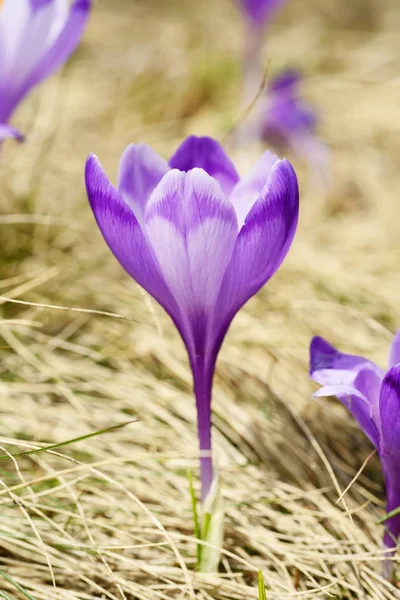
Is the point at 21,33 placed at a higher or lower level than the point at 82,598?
higher

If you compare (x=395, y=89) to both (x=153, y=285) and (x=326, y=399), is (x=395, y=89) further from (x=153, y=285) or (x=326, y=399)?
(x=153, y=285)

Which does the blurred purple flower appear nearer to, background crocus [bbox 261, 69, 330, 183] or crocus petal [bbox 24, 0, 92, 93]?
background crocus [bbox 261, 69, 330, 183]

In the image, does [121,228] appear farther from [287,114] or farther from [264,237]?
[287,114]

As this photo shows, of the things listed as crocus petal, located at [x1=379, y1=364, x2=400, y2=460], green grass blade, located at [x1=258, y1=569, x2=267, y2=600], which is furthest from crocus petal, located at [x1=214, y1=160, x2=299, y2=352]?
green grass blade, located at [x1=258, y1=569, x2=267, y2=600]

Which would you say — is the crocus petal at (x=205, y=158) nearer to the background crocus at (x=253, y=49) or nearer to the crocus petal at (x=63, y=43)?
the crocus petal at (x=63, y=43)

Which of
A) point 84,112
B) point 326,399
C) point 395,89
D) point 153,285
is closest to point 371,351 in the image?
point 326,399

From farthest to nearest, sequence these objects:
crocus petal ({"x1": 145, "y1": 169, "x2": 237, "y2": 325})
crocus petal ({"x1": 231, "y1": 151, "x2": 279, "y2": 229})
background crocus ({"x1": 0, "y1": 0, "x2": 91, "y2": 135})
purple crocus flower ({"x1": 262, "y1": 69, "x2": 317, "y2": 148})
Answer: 1. purple crocus flower ({"x1": 262, "y1": 69, "x2": 317, "y2": 148})
2. background crocus ({"x1": 0, "y1": 0, "x2": 91, "y2": 135})
3. crocus petal ({"x1": 231, "y1": 151, "x2": 279, "y2": 229})
4. crocus petal ({"x1": 145, "y1": 169, "x2": 237, "y2": 325})

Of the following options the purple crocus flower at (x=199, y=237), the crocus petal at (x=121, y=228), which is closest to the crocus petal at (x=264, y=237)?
the purple crocus flower at (x=199, y=237)
